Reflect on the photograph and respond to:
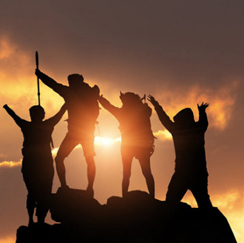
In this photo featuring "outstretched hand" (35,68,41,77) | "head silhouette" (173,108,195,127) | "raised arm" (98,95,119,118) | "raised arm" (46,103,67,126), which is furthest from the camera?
"outstretched hand" (35,68,41,77)

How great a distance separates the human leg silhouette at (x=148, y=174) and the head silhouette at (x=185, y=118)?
2.04m

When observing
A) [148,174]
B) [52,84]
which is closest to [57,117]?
[52,84]

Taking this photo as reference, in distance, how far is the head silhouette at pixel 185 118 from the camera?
69.6 feet

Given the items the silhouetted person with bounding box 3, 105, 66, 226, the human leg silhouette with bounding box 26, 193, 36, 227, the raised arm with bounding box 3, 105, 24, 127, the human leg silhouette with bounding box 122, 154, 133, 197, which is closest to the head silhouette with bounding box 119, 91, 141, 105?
the human leg silhouette with bounding box 122, 154, 133, 197

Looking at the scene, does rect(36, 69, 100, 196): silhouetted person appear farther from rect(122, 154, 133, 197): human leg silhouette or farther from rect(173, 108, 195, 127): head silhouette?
rect(173, 108, 195, 127): head silhouette

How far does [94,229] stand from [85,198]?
1489mm

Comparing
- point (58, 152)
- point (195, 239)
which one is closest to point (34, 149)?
point (58, 152)

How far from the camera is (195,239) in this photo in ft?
66.5

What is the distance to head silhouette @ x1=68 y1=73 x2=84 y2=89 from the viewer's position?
22.3 m

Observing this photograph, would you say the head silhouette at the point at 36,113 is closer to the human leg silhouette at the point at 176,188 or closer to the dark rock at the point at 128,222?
the dark rock at the point at 128,222

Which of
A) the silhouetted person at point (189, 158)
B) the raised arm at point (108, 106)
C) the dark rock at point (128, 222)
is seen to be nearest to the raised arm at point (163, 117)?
the silhouetted person at point (189, 158)

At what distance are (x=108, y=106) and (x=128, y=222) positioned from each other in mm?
4876

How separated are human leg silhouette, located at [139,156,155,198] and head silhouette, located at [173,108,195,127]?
2.04 metres

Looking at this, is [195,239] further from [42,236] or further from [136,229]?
[42,236]
